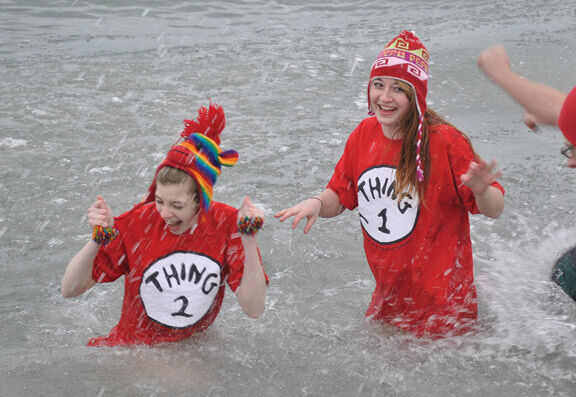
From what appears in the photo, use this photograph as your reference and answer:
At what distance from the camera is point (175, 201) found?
2982 millimetres

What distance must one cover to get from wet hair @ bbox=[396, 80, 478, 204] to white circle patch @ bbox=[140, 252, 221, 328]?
3.28 feet

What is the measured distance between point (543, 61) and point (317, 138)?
14.0 ft

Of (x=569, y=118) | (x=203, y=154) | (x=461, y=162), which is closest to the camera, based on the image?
(x=569, y=118)

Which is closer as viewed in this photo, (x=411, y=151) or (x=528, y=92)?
(x=528, y=92)

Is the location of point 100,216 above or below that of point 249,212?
below

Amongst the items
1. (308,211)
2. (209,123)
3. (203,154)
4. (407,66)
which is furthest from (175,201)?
(407,66)

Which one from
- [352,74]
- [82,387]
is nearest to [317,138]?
[352,74]

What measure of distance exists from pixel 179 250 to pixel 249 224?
1.39ft

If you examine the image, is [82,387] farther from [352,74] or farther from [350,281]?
[352,74]

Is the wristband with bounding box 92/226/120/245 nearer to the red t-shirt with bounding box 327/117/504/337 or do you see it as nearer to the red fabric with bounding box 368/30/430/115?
the red t-shirt with bounding box 327/117/504/337

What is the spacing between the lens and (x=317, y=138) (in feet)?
23.8

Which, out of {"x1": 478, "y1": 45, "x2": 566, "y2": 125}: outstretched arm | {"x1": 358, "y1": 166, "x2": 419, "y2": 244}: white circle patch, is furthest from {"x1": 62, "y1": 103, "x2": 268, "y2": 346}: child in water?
{"x1": 478, "y1": 45, "x2": 566, "y2": 125}: outstretched arm

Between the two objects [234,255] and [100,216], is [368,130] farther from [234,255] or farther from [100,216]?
[100,216]

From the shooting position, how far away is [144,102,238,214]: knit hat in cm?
299
